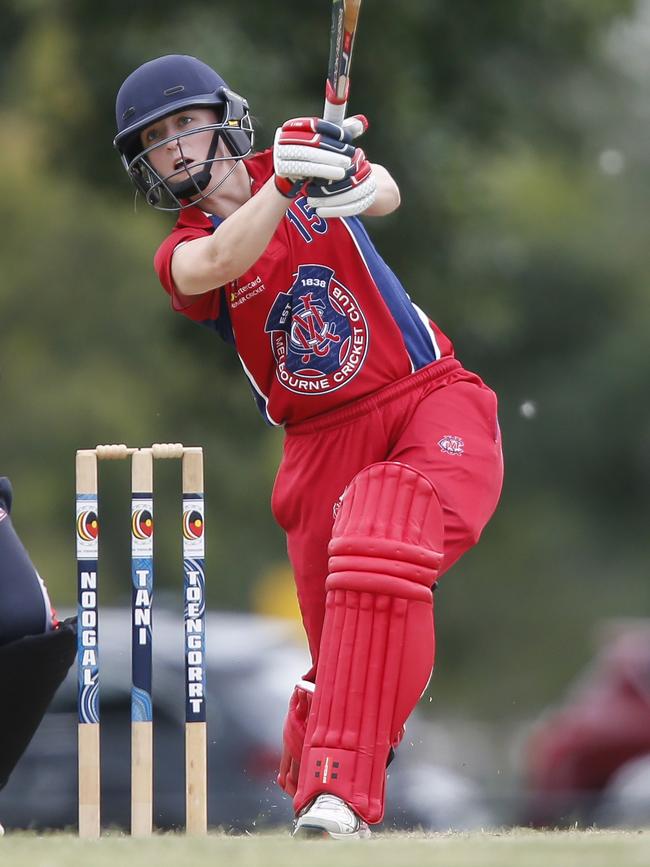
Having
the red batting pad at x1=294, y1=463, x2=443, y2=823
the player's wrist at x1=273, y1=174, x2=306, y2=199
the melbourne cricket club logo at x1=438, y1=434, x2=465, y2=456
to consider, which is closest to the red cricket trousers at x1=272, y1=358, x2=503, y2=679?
the melbourne cricket club logo at x1=438, y1=434, x2=465, y2=456

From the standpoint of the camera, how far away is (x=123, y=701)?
294 inches

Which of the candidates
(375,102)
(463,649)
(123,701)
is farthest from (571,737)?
(463,649)

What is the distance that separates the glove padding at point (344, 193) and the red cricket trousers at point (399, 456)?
50 centimetres

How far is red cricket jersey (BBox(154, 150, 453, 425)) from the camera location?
13.8 ft

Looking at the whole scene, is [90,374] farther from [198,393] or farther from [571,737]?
[571,737]

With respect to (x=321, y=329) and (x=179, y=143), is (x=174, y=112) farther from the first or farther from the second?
(x=321, y=329)

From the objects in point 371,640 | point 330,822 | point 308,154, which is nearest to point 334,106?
point 308,154

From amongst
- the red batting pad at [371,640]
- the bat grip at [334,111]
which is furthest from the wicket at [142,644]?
the bat grip at [334,111]

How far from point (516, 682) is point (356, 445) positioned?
47.1 feet

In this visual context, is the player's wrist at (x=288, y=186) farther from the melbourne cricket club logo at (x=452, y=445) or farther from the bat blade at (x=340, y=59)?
the melbourne cricket club logo at (x=452, y=445)

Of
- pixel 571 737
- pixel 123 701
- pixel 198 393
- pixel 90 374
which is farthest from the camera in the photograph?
pixel 90 374

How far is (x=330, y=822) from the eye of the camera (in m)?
3.74

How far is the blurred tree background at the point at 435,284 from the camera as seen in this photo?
335 inches

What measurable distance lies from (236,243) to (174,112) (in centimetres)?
44
